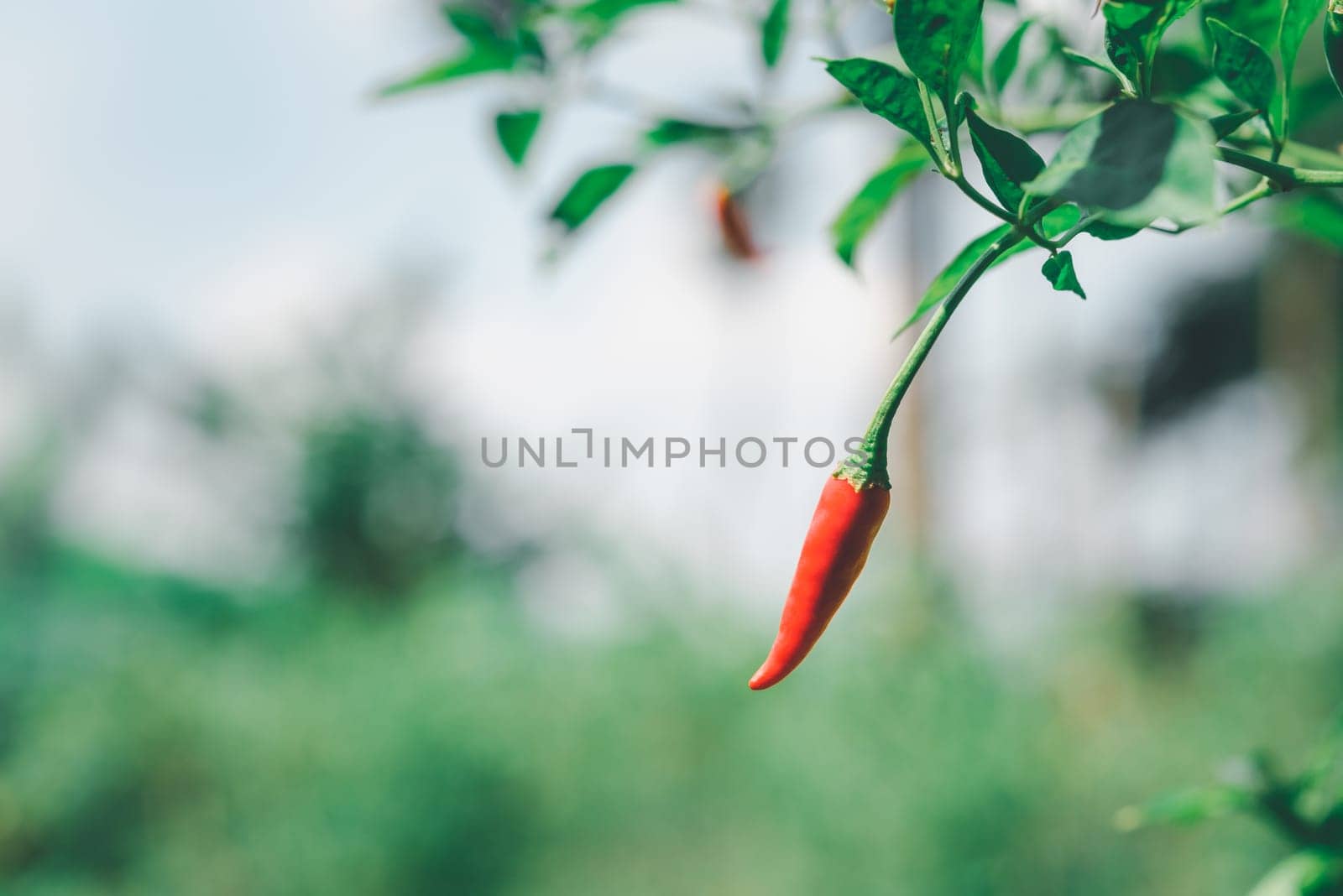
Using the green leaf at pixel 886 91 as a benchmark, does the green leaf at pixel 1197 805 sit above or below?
below

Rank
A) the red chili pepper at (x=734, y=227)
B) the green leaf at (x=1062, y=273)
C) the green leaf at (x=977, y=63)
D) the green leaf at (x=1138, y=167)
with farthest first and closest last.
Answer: the red chili pepper at (x=734, y=227) → the green leaf at (x=977, y=63) → the green leaf at (x=1062, y=273) → the green leaf at (x=1138, y=167)

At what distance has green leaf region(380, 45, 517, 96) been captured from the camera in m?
0.58

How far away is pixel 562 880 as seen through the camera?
13.3ft

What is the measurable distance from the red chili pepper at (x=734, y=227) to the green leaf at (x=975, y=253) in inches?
12.5

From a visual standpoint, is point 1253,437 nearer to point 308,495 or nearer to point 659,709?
point 659,709

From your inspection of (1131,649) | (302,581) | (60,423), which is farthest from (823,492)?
(302,581)

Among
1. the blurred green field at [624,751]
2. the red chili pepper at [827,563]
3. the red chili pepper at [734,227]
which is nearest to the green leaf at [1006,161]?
the red chili pepper at [827,563]

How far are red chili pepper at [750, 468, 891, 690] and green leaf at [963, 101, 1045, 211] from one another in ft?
0.34

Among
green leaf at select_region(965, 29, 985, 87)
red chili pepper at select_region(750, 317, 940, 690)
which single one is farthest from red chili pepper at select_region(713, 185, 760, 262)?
red chili pepper at select_region(750, 317, 940, 690)

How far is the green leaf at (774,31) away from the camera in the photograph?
0.57 m

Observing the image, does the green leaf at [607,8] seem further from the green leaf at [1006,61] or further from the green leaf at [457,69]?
the green leaf at [1006,61]

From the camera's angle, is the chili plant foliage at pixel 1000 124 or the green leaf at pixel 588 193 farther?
the green leaf at pixel 588 193

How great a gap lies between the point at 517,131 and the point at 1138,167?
451 millimetres

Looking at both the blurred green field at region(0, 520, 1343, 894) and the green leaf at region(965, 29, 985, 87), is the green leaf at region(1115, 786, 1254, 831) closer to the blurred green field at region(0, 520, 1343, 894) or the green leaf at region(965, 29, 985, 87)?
the green leaf at region(965, 29, 985, 87)
